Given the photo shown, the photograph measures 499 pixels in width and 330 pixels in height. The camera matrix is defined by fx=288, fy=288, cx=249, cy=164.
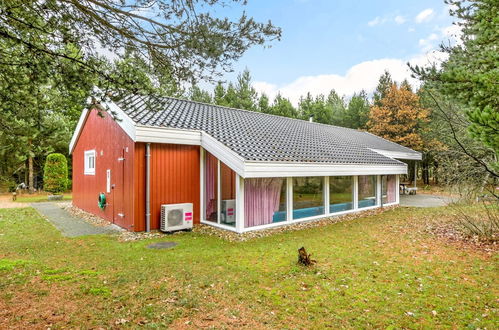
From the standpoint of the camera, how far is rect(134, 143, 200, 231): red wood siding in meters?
8.54

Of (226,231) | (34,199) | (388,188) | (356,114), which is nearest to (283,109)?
(356,114)

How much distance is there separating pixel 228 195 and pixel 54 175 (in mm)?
15837

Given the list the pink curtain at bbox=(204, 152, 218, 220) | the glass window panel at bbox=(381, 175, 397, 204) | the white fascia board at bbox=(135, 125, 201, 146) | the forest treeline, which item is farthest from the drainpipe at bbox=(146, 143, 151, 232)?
the glass window panel at bbox=(381, 175, 397, 204)

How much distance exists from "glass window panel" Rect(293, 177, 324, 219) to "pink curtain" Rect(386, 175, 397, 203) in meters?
5.57

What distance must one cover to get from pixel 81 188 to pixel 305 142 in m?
10.5

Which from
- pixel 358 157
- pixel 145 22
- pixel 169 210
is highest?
pixel 145 22

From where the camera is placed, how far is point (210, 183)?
9547 mm

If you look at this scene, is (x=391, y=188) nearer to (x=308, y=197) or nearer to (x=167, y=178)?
(x=308, y=197)

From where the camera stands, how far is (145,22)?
442 cm

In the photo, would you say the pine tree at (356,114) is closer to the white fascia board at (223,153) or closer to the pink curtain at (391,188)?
the pink curtain at (391,188)

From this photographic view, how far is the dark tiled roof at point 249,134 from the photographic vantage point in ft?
30.0

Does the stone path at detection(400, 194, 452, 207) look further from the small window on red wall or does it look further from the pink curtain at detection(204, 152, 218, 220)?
the small window on red wall

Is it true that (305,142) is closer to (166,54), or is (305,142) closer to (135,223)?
(135,223)

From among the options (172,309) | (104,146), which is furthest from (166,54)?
(104,146)
